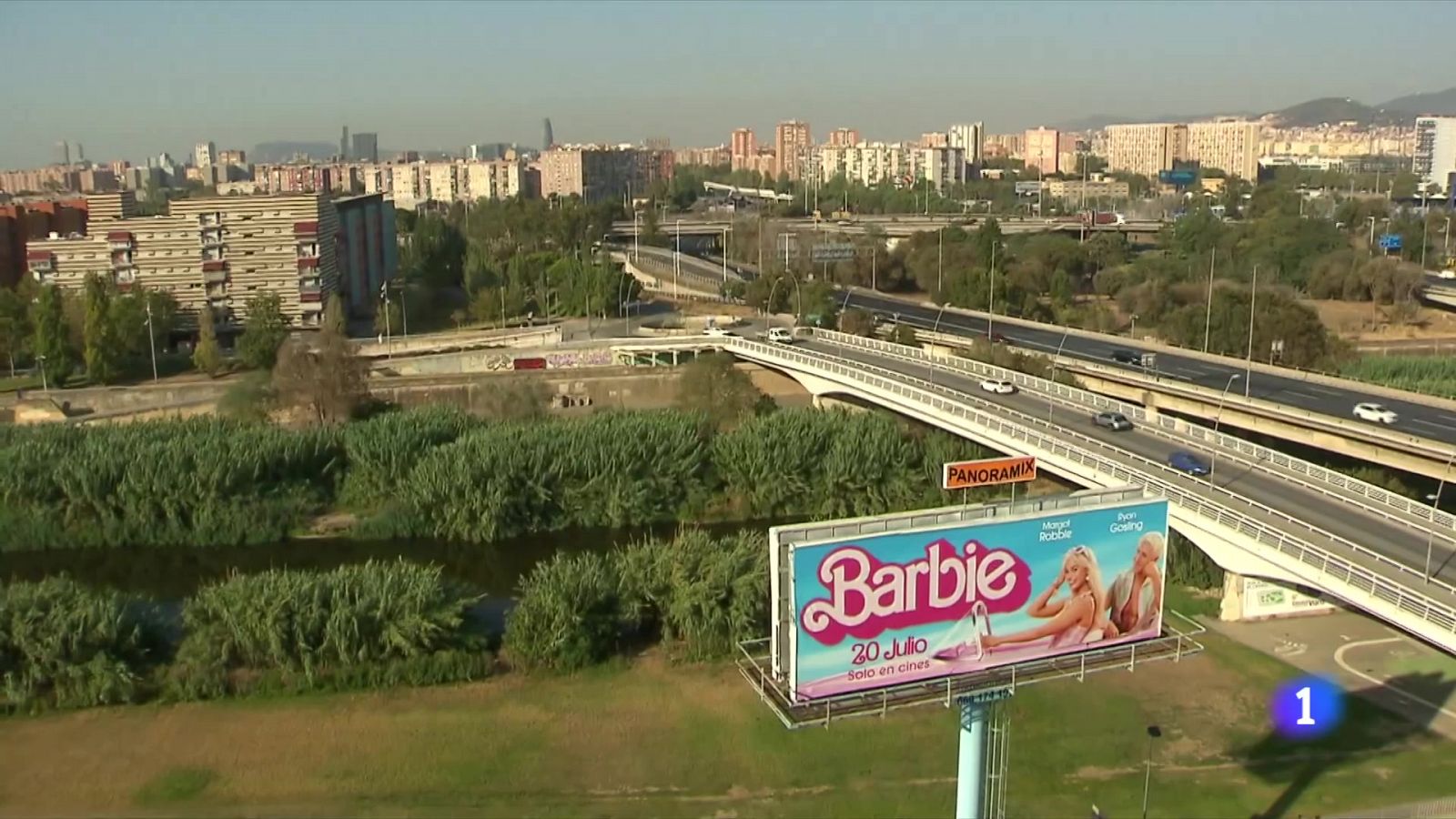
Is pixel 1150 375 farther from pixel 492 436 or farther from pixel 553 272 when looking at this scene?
pixel 553 272

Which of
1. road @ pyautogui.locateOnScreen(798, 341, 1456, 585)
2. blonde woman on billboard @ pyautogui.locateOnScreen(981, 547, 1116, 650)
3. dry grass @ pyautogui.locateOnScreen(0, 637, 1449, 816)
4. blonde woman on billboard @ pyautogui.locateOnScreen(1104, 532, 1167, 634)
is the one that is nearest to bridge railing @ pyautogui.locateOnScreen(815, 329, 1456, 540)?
road @ pyautogui.locateOnScreen(798, 341, 1456, 585)

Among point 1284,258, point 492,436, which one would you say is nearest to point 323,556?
point 492,436

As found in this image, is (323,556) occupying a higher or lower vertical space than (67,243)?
lower

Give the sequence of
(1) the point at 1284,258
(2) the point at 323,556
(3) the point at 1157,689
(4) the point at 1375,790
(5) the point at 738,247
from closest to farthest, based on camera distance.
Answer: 1. (4) the point at 1375,790
2. (3) the point at 1157,689
3. (2) the point at 323,556
4. (1) the point at 1284,258
5. (5) the point at 738,247

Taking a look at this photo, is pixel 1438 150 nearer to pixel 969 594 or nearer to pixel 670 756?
pixel 670 756

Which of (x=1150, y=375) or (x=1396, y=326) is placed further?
(x=1396, y=326)
